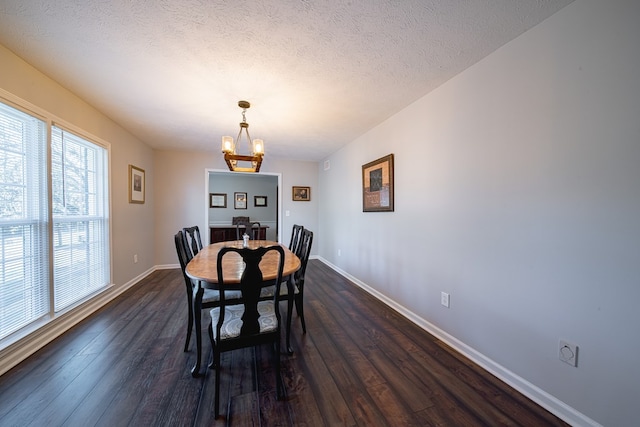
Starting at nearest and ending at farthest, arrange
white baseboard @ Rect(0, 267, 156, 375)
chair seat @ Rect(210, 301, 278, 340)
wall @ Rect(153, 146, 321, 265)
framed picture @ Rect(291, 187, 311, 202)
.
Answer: chair seat @ Rect(210, 301, 278, 340), white baseboard @ Rect(0, 267, 156, 375), wall @ Rect(153, 146, 321, 265), framed picture @ Rect(291, 187, 311, 202)

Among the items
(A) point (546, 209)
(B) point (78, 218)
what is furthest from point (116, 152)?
(A) point (546, 209)

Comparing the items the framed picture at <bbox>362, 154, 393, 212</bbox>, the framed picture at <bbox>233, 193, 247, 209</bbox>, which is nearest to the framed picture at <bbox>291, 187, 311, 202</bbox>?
the framed picture at <bbox>362, 154, 393, 212</bbox>

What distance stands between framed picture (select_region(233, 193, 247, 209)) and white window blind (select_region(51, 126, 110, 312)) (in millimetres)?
4108

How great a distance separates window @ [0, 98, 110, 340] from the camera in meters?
1.64

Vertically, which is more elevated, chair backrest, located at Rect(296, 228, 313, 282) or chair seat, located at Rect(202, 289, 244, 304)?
chair backrest, located at Rect(296, 228, 313, 282)

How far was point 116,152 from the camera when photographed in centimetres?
296

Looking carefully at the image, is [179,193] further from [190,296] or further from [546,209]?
[546,209]

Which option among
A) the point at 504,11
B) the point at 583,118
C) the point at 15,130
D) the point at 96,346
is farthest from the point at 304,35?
the point at 96,346

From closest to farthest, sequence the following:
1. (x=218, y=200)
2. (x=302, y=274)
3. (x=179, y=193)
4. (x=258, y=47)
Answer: (x=258, y=47)
(x=302, y=274)
(x=179, y=193)
(x=218, y=200)

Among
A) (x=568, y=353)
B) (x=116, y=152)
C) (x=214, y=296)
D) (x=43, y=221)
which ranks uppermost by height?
(x=116, y=152)

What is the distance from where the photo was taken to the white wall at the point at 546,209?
1.07 meters

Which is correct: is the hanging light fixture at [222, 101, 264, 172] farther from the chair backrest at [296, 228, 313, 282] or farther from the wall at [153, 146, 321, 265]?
the wall at [153, 146, 321, 265]

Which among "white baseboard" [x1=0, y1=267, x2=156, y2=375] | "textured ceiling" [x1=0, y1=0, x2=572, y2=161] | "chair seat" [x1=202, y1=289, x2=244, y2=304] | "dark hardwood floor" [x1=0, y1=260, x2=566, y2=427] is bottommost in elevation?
"dark hardwood floor" [x1=0, y1=260, x2=566, y2=427]

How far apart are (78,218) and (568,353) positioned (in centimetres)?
421
